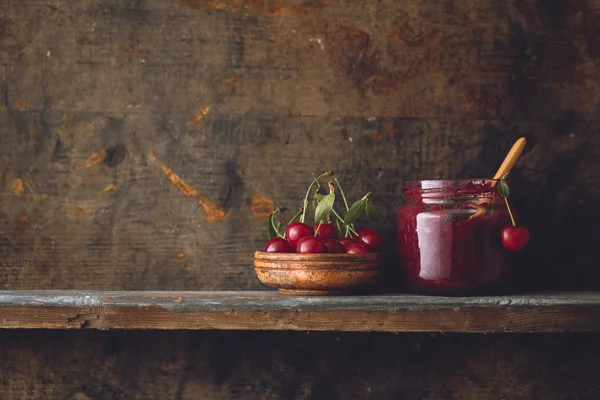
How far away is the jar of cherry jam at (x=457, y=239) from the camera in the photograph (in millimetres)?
1160

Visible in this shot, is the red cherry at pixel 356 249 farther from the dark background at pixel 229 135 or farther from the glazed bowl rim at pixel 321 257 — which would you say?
the dark background at pixel 229 135

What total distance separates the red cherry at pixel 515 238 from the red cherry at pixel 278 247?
0.39 meters

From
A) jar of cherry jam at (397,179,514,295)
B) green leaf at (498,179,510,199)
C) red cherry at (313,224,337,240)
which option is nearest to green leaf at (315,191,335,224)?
red cherry at (313,224,337,240)

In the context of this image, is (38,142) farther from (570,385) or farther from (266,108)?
(570,385)

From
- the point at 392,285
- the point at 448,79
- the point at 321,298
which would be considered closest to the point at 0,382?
the point at 321,298

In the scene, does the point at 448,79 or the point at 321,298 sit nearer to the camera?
the point at 321,298

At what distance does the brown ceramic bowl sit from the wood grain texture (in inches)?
8.7

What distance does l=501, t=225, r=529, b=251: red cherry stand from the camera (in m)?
1.14

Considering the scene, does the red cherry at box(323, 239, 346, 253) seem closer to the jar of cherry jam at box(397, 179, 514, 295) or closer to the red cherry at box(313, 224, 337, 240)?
the red cherry at box(313, 224, 337, 240)

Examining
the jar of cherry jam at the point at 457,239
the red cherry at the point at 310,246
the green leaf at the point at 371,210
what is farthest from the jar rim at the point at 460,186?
the red cherry at the point at 310,246

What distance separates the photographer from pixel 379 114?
1424mm

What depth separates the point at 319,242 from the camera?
1181 mm

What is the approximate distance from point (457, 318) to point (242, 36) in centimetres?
76

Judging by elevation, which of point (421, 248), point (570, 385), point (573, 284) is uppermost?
point (421, 248)
